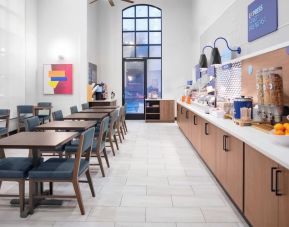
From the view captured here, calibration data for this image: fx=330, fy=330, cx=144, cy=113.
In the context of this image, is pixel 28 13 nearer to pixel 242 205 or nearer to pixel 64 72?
pixel 64 72

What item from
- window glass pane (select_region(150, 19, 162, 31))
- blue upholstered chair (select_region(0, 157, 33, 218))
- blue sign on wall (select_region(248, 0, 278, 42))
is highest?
window glass pane (select_region(150, 19, 162, 31))

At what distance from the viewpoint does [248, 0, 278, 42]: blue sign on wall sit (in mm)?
3915

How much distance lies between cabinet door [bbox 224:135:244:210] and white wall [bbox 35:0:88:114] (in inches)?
294

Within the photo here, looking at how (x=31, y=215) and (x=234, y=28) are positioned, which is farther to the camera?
(x=234, y=28)

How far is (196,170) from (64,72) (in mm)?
6565

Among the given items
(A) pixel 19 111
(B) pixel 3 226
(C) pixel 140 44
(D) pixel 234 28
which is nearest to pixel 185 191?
(B) pixel 3 226

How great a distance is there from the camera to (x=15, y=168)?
337 centimetres

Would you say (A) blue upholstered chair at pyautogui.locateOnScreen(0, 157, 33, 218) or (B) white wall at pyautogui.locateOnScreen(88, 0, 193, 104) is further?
(B) white wall at pyautogui.locateOnScreen(88, 0, 193, 104)

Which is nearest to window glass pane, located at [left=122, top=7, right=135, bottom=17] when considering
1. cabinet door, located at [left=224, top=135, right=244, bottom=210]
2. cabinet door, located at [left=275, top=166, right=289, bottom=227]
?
cabinet door, located at [left=224, top=135, right=244, bottom=210]

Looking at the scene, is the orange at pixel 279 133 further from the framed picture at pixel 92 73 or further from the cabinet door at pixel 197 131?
the framed picture at pixel 92 73

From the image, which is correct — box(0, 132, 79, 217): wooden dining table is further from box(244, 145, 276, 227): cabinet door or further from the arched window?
the arched window

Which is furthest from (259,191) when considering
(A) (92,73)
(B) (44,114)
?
(A) (92,73)

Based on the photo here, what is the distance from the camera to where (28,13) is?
979 cm

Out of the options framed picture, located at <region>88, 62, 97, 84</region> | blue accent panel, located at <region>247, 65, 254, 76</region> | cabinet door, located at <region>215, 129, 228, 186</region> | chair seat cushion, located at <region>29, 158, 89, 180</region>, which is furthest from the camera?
framed picture, located at <region>88, 62, 97, 84</region>
